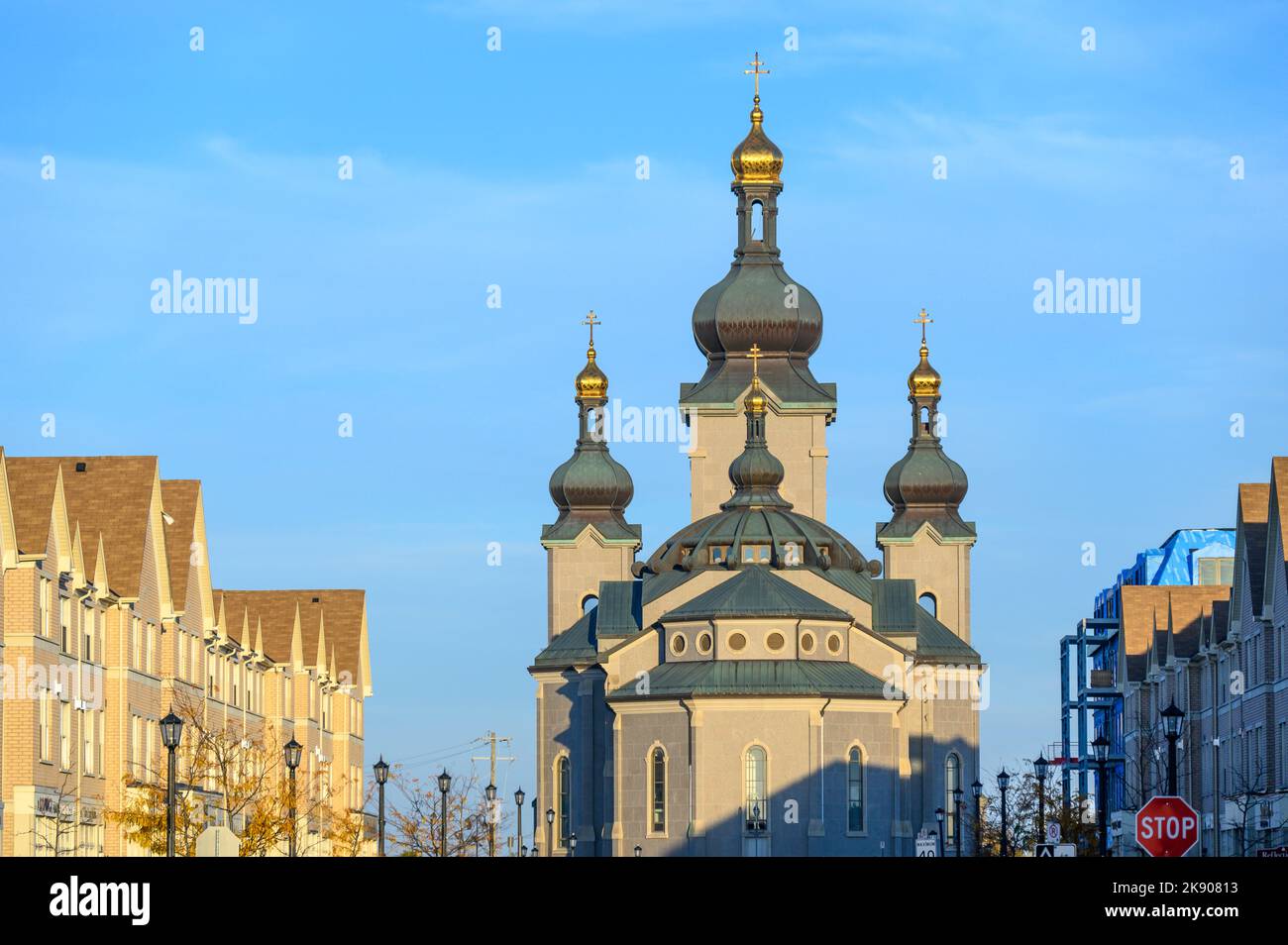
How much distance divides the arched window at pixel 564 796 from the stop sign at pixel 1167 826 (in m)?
80.4

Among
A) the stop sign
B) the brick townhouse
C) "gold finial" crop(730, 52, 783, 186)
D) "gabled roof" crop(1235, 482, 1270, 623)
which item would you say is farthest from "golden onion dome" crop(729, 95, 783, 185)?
the stop sign

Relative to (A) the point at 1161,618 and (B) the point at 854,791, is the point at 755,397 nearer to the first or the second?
(B) the point at 854,791

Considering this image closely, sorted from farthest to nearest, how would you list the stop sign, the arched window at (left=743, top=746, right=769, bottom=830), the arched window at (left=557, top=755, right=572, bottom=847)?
1. the arched window at (left=557, top=755, right=572, bottom=847)
2. the arched window at (left=743, top=746, right=769, bottom=830)
3. the stop sign

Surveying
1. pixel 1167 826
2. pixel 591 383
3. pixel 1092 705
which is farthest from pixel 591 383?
pixel 1167 826

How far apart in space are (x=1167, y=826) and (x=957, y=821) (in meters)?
59.3

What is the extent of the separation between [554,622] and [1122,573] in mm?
66975

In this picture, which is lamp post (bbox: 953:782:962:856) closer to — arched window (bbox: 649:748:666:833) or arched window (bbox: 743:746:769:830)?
arched window (bbox: 743:746:769:830)

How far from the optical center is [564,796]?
393 feet

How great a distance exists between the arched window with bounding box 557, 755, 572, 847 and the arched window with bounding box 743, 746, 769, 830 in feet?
56.6

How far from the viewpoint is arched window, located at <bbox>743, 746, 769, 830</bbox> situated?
102562 mm
